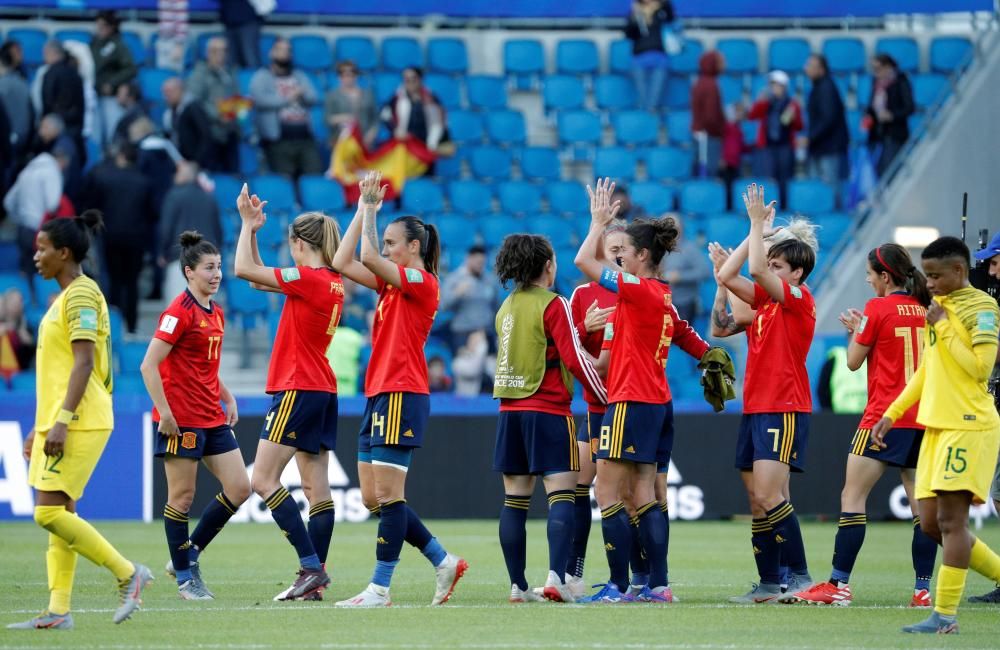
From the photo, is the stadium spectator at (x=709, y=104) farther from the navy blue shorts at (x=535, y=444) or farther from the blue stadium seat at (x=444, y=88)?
the navy blue shorts at (x=535, y=444)

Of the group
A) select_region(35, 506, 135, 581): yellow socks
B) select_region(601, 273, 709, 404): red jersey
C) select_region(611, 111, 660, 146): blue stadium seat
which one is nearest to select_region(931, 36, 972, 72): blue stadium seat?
select_region(611, 111, 660, 146): blue stadium seat

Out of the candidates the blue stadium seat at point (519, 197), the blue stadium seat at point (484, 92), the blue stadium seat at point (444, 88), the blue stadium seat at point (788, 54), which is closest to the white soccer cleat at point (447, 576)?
the blue stadium seat at point (519, 197)

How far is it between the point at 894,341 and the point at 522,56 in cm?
1518

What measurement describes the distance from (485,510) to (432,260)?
784cm

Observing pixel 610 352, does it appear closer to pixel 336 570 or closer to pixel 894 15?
pixel 336 570

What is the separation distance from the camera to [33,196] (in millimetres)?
19500

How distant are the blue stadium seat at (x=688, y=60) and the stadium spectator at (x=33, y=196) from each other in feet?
31.8

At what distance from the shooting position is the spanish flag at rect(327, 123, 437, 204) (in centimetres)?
2158

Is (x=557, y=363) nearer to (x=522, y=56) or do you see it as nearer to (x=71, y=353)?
(x=71, y=353)

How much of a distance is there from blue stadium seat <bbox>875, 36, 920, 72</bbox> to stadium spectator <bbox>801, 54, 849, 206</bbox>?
99.2 inches

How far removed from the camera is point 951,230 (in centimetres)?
2159

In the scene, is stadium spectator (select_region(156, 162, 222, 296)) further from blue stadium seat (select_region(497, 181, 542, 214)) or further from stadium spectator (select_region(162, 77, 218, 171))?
blue stadium seat (select_region(497, 181, 542, 214))

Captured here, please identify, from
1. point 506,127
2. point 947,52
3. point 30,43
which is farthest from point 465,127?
point 947,52

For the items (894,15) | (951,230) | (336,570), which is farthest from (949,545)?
(894,15)
